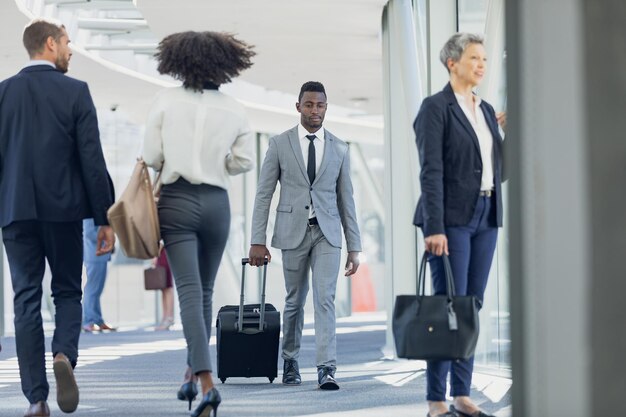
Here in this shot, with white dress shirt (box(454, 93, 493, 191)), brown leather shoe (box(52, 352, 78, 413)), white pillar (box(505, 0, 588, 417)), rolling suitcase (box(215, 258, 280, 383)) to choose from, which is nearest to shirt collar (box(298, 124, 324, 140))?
rolling suitcase (box(215, 258, 280, 383))

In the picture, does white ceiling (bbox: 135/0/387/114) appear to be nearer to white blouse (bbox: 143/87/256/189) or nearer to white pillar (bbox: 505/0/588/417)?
white blouse (bbox: 143/87/256/189)

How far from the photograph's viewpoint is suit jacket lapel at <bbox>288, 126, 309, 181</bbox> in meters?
8.52

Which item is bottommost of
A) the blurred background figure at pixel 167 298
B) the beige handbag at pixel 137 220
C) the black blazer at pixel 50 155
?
the blurred background figure at pixel 167 298

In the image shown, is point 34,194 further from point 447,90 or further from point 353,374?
point 353,374

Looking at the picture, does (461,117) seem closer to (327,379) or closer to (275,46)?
(327,379)

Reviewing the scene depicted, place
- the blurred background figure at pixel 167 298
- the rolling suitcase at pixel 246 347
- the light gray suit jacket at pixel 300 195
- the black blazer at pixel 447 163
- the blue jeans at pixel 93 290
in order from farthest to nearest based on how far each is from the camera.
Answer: the blurred background figure at pixel 167 298
the blue jeans at pixel 93 290
the rolling suitcase at pixel 246 347
the light gray suit jacket at pixel 300 195
the black blazer at pixel 447 163

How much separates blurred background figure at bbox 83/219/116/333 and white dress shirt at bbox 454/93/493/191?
10.5 metres

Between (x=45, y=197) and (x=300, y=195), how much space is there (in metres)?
2.34

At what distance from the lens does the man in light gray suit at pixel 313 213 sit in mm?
8422

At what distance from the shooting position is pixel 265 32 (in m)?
15.7

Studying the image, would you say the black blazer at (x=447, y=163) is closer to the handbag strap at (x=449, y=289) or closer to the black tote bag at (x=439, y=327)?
the handbag strap at (x=449, y=289)

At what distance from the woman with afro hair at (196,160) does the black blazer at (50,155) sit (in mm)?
404

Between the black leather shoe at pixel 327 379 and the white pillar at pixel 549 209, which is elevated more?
the white pillar at pixel 549 209

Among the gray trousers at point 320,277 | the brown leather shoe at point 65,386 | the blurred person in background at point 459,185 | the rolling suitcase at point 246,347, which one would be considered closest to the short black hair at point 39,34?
the brown leather shoe at point 65,386
